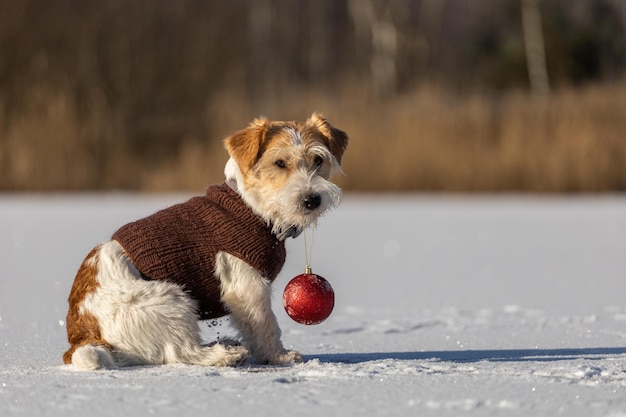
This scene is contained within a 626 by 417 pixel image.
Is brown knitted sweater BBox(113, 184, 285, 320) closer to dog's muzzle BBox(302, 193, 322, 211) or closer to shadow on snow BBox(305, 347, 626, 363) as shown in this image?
dog's muzzle BBox(302, 193, 322, 211)

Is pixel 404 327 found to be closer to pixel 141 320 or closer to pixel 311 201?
pixel 311 201

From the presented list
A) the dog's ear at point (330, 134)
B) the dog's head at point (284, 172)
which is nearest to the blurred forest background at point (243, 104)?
the dog's ear at point (330, 134)

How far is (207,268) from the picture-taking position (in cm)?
426

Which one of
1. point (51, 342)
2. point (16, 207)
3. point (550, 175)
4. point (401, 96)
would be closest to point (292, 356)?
point (51, 342)

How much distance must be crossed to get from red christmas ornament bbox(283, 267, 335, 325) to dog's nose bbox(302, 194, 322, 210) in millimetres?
321

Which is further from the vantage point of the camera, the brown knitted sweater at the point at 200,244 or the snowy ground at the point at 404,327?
the brown knitted sweater at the point at 200,244

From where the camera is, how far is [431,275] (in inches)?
322

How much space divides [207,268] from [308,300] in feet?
1.52

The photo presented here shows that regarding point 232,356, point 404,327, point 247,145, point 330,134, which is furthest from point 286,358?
point 404,327

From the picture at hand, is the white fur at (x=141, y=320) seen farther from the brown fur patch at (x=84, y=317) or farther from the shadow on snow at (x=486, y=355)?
the shadow on snow at (x=486, y=355)

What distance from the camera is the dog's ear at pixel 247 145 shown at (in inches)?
177

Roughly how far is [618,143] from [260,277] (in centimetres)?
1126

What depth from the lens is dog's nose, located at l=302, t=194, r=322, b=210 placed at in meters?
4.36

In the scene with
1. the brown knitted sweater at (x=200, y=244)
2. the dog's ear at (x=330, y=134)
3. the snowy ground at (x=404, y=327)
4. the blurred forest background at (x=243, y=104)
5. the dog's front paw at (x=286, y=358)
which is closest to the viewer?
the snowy ground at (x=404, y=327)
